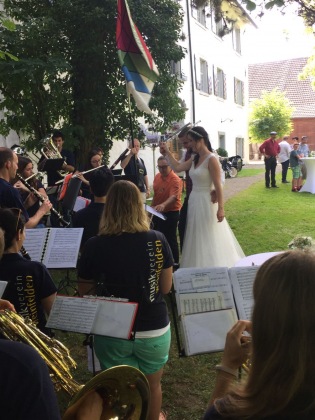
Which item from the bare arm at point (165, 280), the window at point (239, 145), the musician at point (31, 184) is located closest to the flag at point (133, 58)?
the musician at point (31, 184)

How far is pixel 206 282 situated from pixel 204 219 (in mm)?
2680

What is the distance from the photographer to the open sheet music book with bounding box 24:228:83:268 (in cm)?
379

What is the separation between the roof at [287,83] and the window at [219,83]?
18925 millimetres

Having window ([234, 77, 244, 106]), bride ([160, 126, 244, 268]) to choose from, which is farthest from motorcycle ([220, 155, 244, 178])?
bride ([160, 126, 244, 268])

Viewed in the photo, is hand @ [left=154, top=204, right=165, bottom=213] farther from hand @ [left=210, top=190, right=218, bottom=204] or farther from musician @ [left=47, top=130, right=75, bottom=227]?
musician @ [left=47, top=130, right=75, bottom=227]

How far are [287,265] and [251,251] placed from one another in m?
6.79

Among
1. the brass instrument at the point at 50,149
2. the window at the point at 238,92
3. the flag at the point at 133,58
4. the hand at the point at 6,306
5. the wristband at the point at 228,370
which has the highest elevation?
the window at the point at 238,92

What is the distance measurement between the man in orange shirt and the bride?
68 centimetres

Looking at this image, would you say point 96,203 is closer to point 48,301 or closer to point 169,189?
point 48,301

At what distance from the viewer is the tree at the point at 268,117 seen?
32.5m

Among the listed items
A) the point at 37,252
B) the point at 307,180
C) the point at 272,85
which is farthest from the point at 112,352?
the point at 272,85

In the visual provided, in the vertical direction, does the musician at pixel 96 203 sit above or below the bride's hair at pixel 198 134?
below

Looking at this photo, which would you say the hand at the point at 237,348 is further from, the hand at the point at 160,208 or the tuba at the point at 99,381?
the hand at the point at 160,208

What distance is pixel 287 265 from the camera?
1299 millimetres
